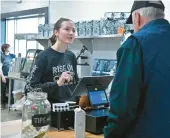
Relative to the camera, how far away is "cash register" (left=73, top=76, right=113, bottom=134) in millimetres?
1603

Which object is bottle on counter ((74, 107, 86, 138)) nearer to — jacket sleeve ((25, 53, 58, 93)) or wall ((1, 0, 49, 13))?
jacket sleeve ((25, 53, 58, 93))

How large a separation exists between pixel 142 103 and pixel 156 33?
12.2 inches

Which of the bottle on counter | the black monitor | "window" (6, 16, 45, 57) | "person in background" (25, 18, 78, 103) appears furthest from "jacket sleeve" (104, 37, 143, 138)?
"window" (6, 16, 45, 57)

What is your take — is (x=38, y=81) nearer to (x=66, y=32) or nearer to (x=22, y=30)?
(x=66, y=32)

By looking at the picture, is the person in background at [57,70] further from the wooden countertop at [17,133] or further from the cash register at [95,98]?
the wooden countertop at [17,133]

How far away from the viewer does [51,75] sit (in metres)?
2.14

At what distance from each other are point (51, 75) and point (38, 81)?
0.13 m

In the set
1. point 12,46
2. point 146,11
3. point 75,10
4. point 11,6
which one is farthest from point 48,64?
point 12,46

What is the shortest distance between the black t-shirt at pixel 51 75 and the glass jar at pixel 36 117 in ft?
1.85

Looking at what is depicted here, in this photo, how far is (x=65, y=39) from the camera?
224 cm

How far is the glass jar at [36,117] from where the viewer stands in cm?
132

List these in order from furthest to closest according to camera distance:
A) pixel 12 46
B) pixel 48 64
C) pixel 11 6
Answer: pixel 12 46 < pixel 11 6 < pixel 48 64

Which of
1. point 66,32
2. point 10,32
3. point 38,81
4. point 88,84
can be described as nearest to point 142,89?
point 88,84

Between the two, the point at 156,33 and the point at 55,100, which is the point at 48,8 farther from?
the point at 156,33
